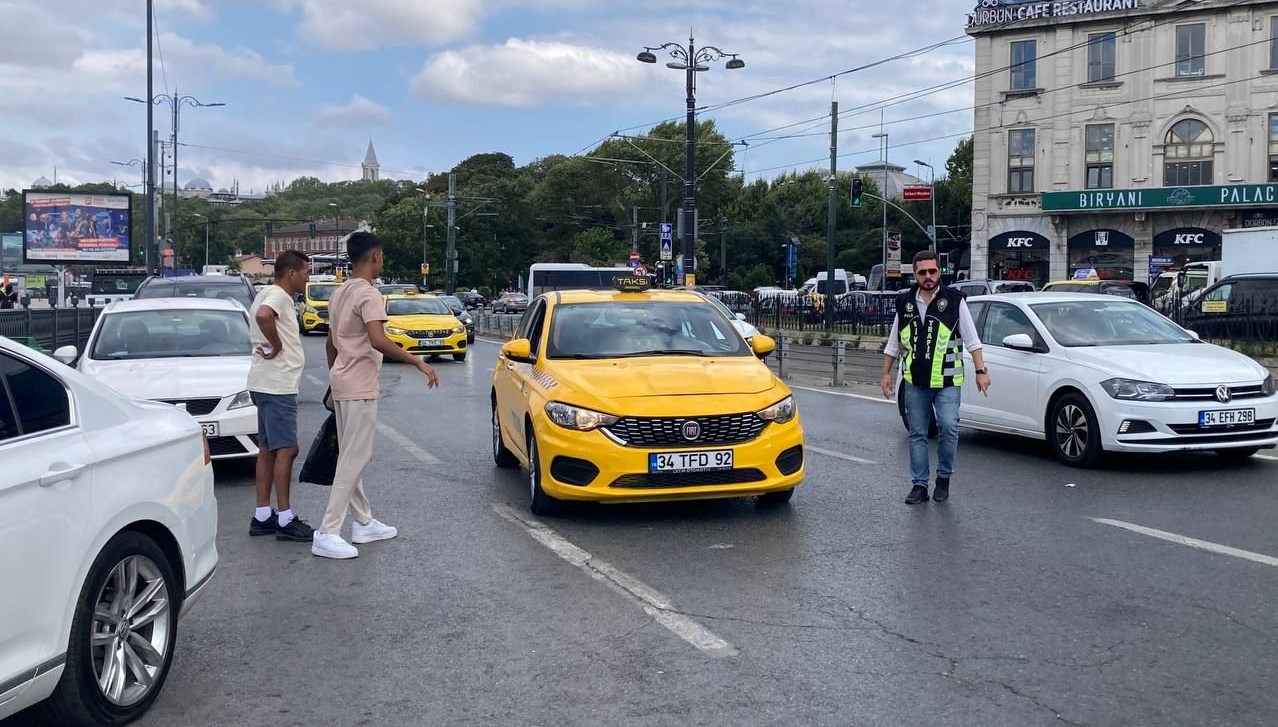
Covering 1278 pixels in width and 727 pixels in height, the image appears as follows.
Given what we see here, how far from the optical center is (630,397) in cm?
760

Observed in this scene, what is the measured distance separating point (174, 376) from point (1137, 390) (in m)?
7.73

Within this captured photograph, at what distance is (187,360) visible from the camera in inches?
412

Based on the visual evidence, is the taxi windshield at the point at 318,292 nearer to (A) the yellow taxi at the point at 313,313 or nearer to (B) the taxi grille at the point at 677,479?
(A) the yellow taxi at the point at 313,313

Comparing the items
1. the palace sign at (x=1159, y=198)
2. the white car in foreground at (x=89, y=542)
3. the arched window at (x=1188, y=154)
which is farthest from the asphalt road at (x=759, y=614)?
the arched window at (x=1188, y=154)

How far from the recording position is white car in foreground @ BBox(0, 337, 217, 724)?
3668mm

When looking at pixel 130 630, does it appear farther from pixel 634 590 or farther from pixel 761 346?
pixel 761 346

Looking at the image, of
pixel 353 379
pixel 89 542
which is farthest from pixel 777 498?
pixel 89 542

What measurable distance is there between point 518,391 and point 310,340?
1097 inches

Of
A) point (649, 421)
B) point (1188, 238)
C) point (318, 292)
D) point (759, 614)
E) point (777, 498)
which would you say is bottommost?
point (759, 614)

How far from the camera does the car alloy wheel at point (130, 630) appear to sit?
13.6ft

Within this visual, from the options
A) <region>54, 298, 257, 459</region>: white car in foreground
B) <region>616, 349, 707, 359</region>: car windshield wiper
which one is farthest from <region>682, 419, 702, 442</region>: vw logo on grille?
<region>54, 298, 257, 459</region>: white car in foreground

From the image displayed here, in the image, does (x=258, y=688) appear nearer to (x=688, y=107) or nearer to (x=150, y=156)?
(x=688, y=107)

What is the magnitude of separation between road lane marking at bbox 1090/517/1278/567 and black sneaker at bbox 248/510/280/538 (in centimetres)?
524

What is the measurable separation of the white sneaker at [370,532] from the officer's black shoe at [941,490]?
12.5 feet
